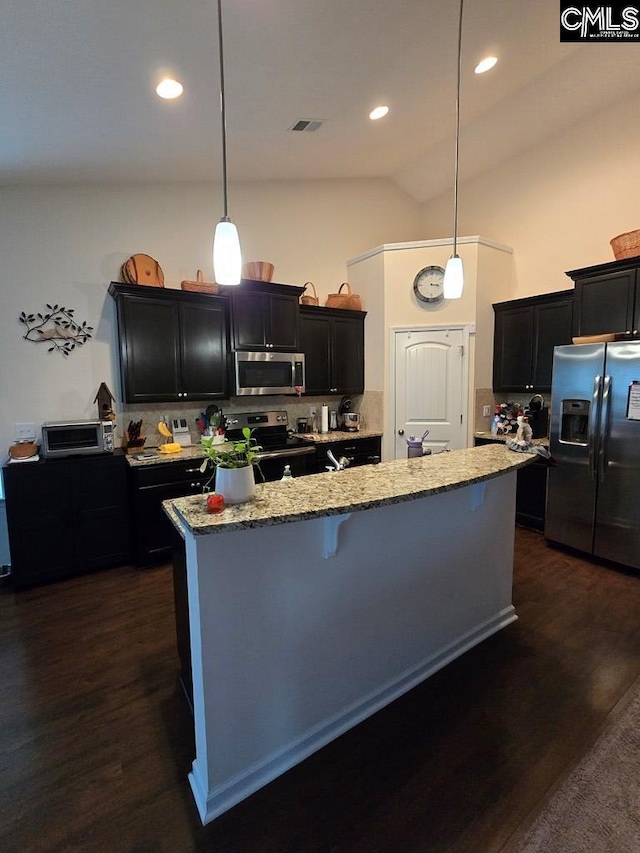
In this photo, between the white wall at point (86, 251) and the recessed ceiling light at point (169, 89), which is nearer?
the recessed ceiling light at point (169, 89)

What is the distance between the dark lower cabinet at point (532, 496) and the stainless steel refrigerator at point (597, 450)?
0.79ft

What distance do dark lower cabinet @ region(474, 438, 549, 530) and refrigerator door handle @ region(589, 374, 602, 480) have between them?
52 centimetres

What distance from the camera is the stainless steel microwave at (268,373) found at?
13.4 ft

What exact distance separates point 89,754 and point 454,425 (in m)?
4.13

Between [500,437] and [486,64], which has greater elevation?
[486,64]

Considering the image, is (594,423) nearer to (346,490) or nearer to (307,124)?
(346,490)

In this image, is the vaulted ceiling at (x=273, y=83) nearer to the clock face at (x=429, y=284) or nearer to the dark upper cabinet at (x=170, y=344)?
the dark upper cabinet at (x=170, y=344)

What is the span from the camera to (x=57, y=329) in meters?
3.53

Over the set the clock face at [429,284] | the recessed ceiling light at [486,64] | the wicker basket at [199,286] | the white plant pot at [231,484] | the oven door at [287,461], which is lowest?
the oven door at [287,461]

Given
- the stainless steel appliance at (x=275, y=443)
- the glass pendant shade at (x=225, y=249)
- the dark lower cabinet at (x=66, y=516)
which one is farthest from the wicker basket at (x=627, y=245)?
the dark lower cabinet at (x=66, y=516)

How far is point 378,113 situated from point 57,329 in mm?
3283

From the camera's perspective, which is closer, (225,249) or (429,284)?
(225,249)

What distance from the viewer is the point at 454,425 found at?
4.71 meters

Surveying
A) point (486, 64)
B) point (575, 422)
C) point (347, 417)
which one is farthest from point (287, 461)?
point (486, 64)
